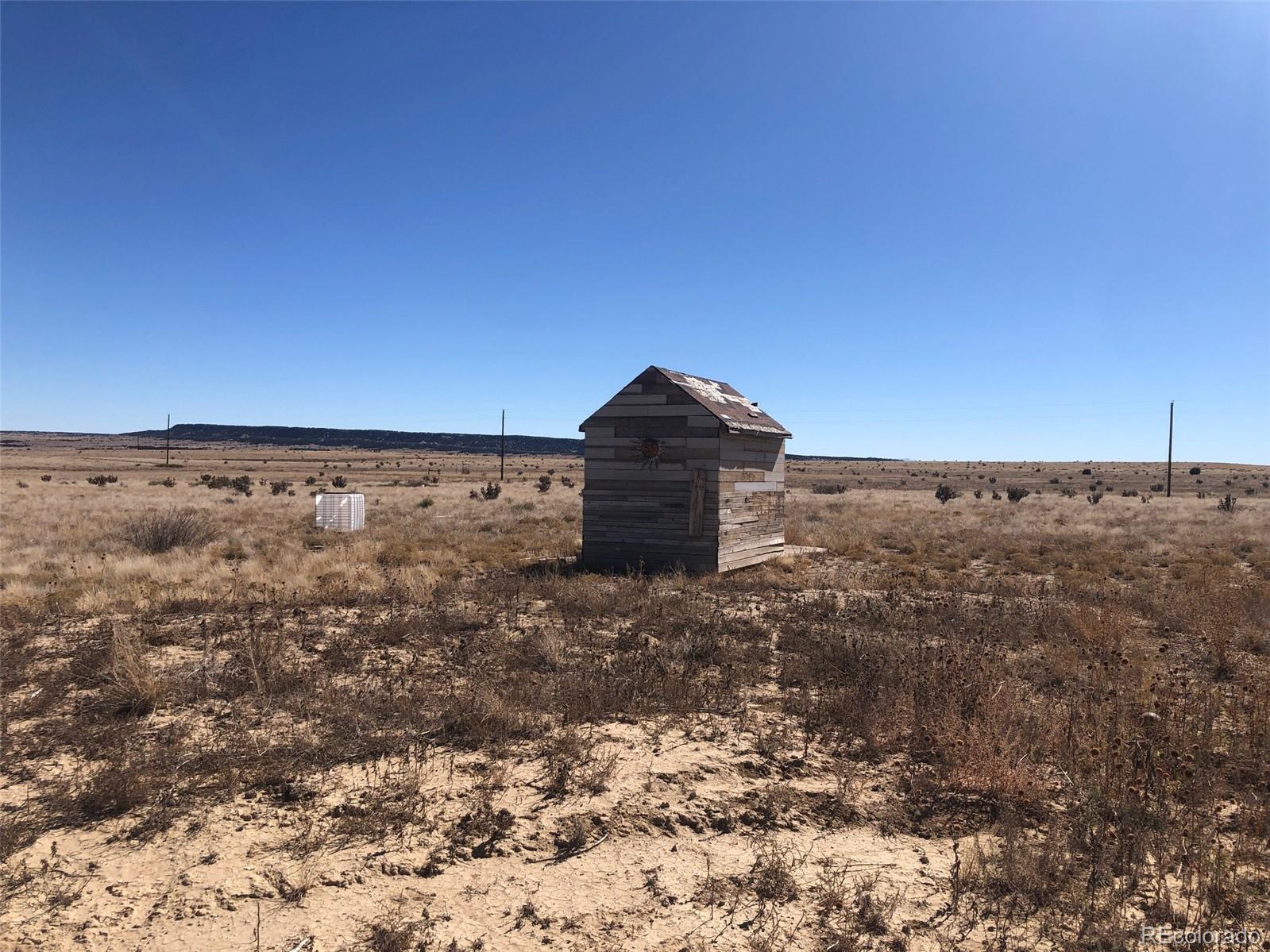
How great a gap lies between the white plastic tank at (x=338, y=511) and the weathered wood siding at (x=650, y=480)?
9.22 m

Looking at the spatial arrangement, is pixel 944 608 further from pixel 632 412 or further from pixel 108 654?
pixel 108 654

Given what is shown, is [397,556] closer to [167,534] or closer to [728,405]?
[167,534]

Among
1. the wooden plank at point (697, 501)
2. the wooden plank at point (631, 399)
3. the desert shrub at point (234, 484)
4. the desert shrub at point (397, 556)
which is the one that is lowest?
the desert shrub at point (397, 556)

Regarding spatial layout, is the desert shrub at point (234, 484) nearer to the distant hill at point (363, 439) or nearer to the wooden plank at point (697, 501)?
the wooden plank at point (697, 501)

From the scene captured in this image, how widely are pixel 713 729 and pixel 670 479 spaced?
28.0 ft

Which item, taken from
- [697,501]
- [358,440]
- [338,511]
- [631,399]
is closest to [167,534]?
[338,511]

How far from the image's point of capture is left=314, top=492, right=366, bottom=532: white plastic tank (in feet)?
68.5

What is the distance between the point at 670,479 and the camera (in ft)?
47.0

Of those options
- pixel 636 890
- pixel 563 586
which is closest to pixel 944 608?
pixel 563 586

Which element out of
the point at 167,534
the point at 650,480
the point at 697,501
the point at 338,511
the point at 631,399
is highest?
the point at 631,399

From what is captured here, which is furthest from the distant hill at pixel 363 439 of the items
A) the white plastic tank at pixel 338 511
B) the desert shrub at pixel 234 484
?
the white plastic tank at pixel 338 511

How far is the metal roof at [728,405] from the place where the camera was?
14195 millimetres

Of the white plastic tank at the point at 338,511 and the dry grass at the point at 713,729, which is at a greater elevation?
the white plastic tank at the point at 338,511

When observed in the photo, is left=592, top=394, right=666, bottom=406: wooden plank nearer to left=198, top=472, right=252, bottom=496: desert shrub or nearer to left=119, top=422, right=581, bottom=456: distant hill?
left=198, top=472, right=252, bottom=496: desert shrub
